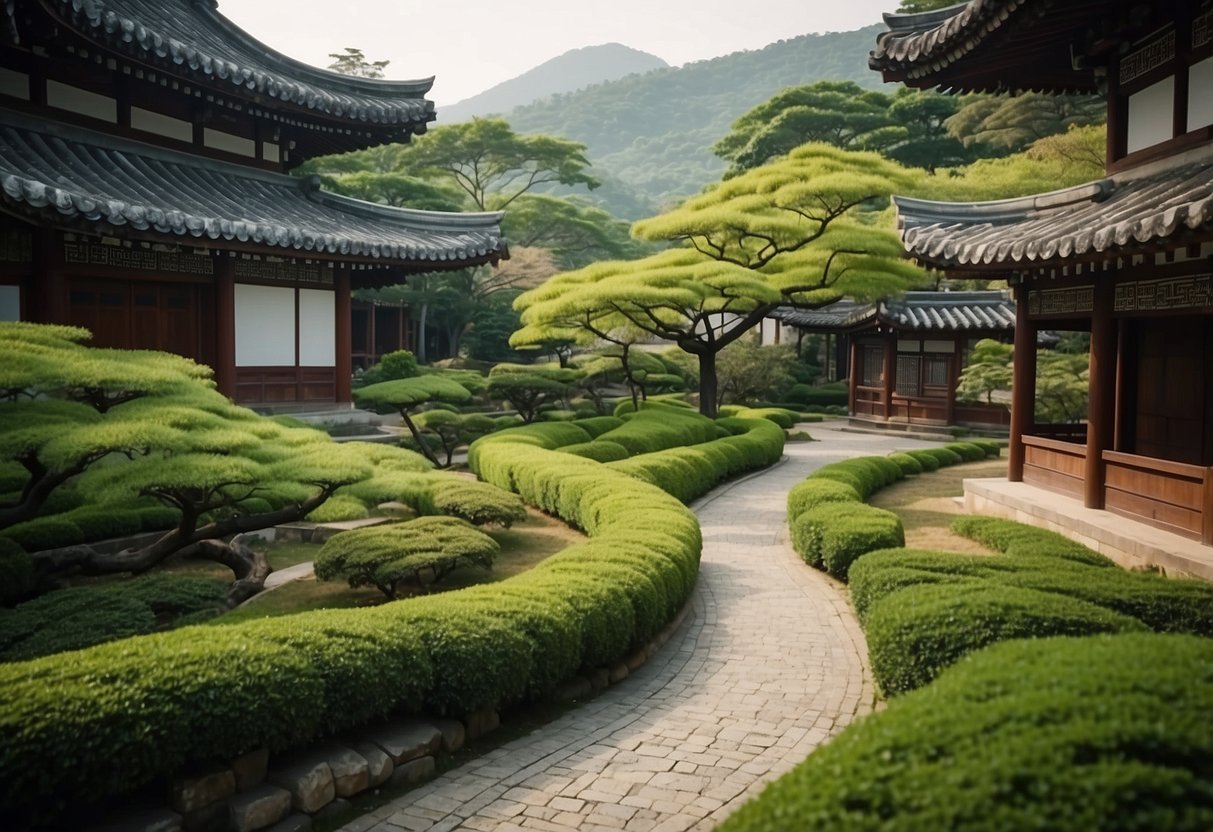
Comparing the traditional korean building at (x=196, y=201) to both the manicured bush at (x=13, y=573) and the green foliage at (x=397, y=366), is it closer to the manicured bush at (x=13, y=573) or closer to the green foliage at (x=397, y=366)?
the manicured bush at (x=13, y=573)

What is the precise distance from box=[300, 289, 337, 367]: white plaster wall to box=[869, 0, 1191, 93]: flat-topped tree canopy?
1078 cm

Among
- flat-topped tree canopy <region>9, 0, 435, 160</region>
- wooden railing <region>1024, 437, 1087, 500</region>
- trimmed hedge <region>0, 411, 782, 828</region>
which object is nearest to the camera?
trimmed hedge <region>0, 411, 782, 828</region>

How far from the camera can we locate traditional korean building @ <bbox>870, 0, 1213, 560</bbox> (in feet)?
30.0

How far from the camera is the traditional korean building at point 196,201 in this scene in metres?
12.5

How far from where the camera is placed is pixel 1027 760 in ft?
9.77

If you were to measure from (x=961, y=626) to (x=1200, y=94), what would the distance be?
6.95 m

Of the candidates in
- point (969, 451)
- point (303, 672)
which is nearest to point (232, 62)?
point (303, 672)

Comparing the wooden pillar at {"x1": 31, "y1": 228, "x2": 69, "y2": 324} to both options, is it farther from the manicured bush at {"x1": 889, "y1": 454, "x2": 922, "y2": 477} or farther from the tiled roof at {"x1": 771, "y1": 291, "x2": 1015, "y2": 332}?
the tiled roof at {"x1": 771, "y1": 291, "x2": 1015, "y2": 332}

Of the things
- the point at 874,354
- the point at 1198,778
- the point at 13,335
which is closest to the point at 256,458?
the point at 13,335

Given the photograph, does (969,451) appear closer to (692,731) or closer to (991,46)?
(991,46)

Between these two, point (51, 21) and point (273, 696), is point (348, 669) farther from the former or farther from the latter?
point (51, 21)

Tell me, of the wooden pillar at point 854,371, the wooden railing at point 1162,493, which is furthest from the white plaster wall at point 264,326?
the wooden pillar at point 854,371

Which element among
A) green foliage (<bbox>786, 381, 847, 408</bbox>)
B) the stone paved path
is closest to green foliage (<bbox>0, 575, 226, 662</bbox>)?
the stone paved path

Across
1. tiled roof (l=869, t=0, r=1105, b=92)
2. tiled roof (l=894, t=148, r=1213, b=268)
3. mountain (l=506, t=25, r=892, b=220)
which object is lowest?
tiled roof (l=894, t=148, r=1213, b=268)
